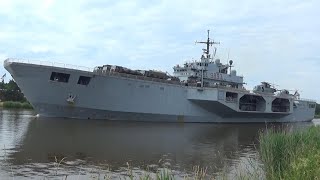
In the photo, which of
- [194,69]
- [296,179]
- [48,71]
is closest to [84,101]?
[48,71]

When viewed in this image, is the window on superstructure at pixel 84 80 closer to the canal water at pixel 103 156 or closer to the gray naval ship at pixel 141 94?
the gray naval ship at pixel 141 94

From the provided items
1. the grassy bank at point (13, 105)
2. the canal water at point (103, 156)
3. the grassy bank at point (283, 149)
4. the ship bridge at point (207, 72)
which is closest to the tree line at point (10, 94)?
the grassy bank at point (13, 105)

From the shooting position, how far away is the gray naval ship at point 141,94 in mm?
40469

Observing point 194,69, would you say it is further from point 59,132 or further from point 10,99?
point 10,99

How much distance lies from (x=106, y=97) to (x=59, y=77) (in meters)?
5.28

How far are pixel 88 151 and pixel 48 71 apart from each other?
73.3ft

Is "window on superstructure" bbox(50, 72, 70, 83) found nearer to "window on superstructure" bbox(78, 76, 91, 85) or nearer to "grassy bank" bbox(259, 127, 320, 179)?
"window on superstructure" bbox(78, 76, 91, 85)

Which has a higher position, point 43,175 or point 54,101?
point 54,101

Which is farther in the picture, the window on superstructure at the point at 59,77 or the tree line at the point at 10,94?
the tree line at the point at 10,94

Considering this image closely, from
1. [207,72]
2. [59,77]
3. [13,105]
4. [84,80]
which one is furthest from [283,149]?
[13,105]

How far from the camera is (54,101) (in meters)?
41.3

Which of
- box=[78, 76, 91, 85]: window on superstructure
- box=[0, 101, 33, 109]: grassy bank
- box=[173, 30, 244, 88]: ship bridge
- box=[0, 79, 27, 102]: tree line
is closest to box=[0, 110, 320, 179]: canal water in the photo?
box=[78, 76, 91, 85]: window on superstructure

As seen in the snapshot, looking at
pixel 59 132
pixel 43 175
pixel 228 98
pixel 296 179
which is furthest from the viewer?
pixel 228 98

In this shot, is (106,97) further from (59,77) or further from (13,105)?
(13,105)
